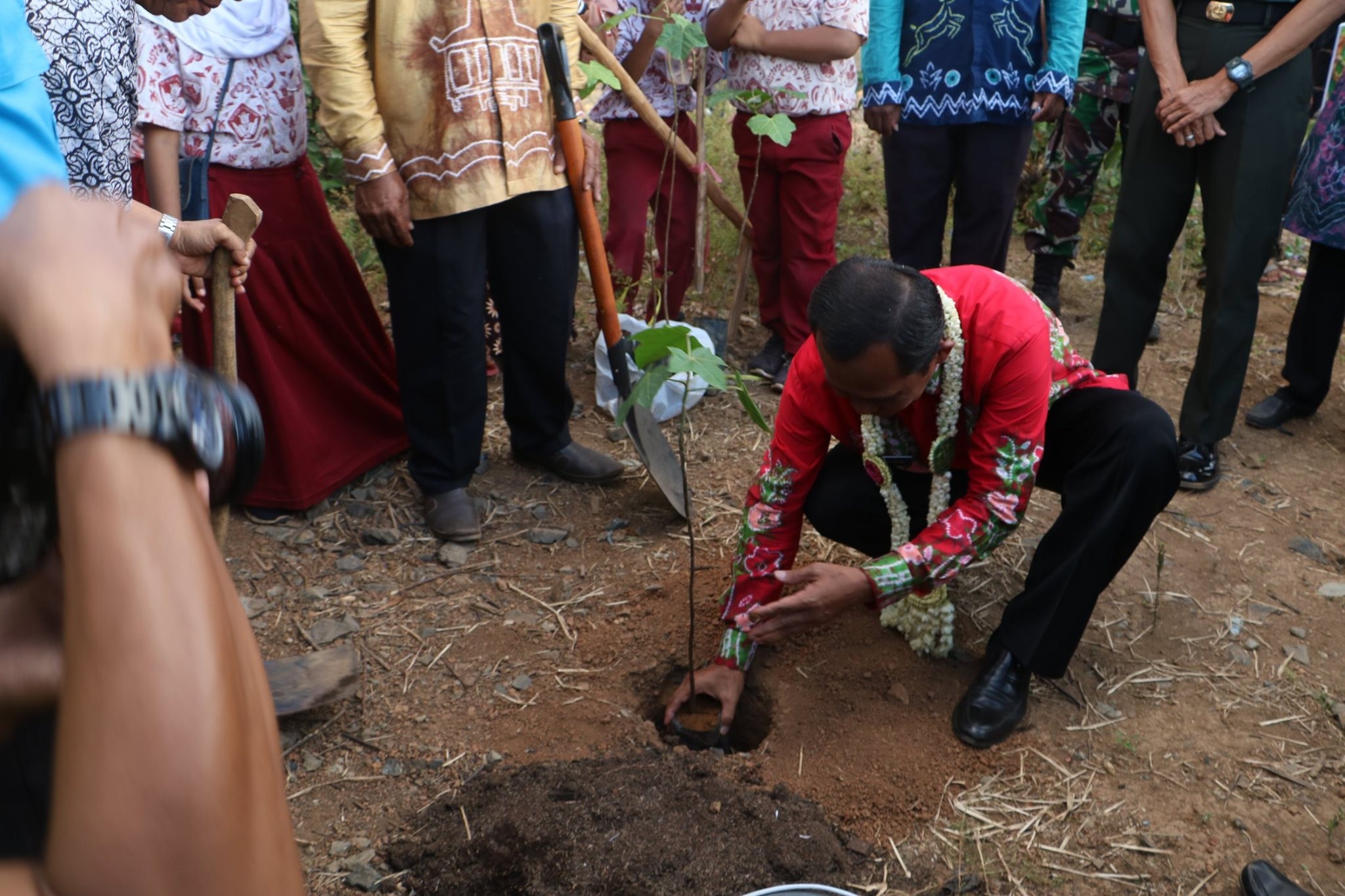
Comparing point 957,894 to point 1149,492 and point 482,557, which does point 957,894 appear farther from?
point 482,557

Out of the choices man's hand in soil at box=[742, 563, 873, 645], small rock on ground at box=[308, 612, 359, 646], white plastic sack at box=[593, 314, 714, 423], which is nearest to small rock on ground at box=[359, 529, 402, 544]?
small rock on ground at box=[308, 612, 359, 646]

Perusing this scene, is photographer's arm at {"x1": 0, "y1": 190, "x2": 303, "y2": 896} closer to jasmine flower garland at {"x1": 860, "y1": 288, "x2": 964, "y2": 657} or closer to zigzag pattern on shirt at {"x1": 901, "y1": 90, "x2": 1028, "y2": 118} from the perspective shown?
jasmine flower garland at {"x1": 860, "y1": 288, "x2": 964, "y2": 657}

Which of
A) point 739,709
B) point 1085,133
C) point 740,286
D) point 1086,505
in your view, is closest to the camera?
point 1086,505

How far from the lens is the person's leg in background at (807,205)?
382cm

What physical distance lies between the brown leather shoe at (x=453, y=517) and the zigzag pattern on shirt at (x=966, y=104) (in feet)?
6.85

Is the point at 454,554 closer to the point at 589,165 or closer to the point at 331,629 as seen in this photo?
the point at 331,629

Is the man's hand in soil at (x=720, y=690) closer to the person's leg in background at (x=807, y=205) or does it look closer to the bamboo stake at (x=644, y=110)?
the bamboo stake at (x=644, y=110)

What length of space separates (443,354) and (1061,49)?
7.89ft

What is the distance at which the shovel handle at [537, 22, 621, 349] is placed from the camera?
2.88 metres

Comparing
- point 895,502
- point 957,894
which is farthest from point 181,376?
point 895,502

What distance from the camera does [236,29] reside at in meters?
2.80

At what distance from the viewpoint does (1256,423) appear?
3.98 metres

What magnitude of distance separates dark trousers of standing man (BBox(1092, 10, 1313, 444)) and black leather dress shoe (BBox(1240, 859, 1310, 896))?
1.87 metres

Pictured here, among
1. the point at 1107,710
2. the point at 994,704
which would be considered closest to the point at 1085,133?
the point at 1107,710
